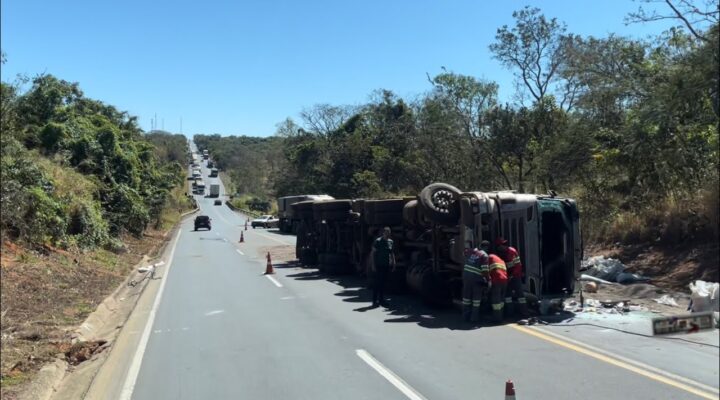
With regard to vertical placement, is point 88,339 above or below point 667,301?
below

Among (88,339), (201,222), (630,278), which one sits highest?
(201,222)

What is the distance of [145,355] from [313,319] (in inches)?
132

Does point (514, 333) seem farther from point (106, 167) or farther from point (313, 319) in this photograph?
point (106, 167)

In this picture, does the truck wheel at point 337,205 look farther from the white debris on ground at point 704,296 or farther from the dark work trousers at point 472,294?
the white debris on ground at point 704,296

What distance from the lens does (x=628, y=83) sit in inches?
746

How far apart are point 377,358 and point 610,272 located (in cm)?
837

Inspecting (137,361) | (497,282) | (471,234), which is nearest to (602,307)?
(497,282)

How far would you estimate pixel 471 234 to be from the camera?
1126 centimetres

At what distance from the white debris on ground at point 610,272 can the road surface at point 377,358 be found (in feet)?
12.9

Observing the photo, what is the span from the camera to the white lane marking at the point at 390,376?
6617 millimetres

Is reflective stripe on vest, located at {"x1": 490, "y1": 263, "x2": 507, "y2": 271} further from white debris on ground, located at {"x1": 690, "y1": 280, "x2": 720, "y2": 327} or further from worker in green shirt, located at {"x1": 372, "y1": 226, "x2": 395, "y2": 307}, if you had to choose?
white debris on ground, located at {"x1": 690, "y1": 280, "x2": 720, "y2": 327}

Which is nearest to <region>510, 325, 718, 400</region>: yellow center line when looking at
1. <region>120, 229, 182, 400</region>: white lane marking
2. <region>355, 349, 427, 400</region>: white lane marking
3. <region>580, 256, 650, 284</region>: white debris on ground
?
<region>355, 349, 427, 400</region>: white lane marking

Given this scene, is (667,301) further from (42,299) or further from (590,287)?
(42,299)

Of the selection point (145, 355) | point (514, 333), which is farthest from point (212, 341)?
point (514, 333)
